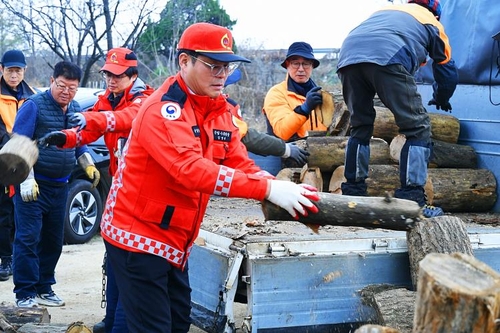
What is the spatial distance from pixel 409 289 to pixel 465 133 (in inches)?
81.1

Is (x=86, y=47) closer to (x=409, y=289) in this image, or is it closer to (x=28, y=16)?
(x=28, y=16)

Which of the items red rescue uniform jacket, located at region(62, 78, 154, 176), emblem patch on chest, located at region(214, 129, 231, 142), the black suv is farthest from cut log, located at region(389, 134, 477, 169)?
the black suv

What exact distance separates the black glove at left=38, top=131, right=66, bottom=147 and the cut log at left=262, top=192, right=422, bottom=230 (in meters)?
1.89

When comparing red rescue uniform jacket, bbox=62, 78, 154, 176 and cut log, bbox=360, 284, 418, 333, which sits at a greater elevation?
red rescue uniform jacket, bbox=62, 78, 154, 176

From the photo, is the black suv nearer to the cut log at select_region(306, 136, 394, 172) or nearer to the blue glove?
the cut log at select_region(306, 136, 394, 172)

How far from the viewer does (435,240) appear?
470 cm

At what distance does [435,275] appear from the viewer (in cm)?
269

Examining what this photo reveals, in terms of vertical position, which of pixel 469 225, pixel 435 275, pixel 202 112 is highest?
pixel 202 112

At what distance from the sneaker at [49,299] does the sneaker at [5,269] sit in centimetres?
109

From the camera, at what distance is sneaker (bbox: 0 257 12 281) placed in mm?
7723

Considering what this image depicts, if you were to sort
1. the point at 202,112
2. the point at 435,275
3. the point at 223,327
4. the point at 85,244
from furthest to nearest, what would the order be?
the point at 85,244
the point at 223,327
the point at 202,112
the point at 435,275

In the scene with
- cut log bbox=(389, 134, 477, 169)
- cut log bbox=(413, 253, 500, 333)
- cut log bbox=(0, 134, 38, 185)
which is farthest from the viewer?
cut log bbox=(389, 134, 477, 169)

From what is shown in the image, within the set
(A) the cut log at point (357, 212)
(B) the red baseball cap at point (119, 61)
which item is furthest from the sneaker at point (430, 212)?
(B) the red baseball cap at point (119, 61)

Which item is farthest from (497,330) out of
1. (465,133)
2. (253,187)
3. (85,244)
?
(85,244)
